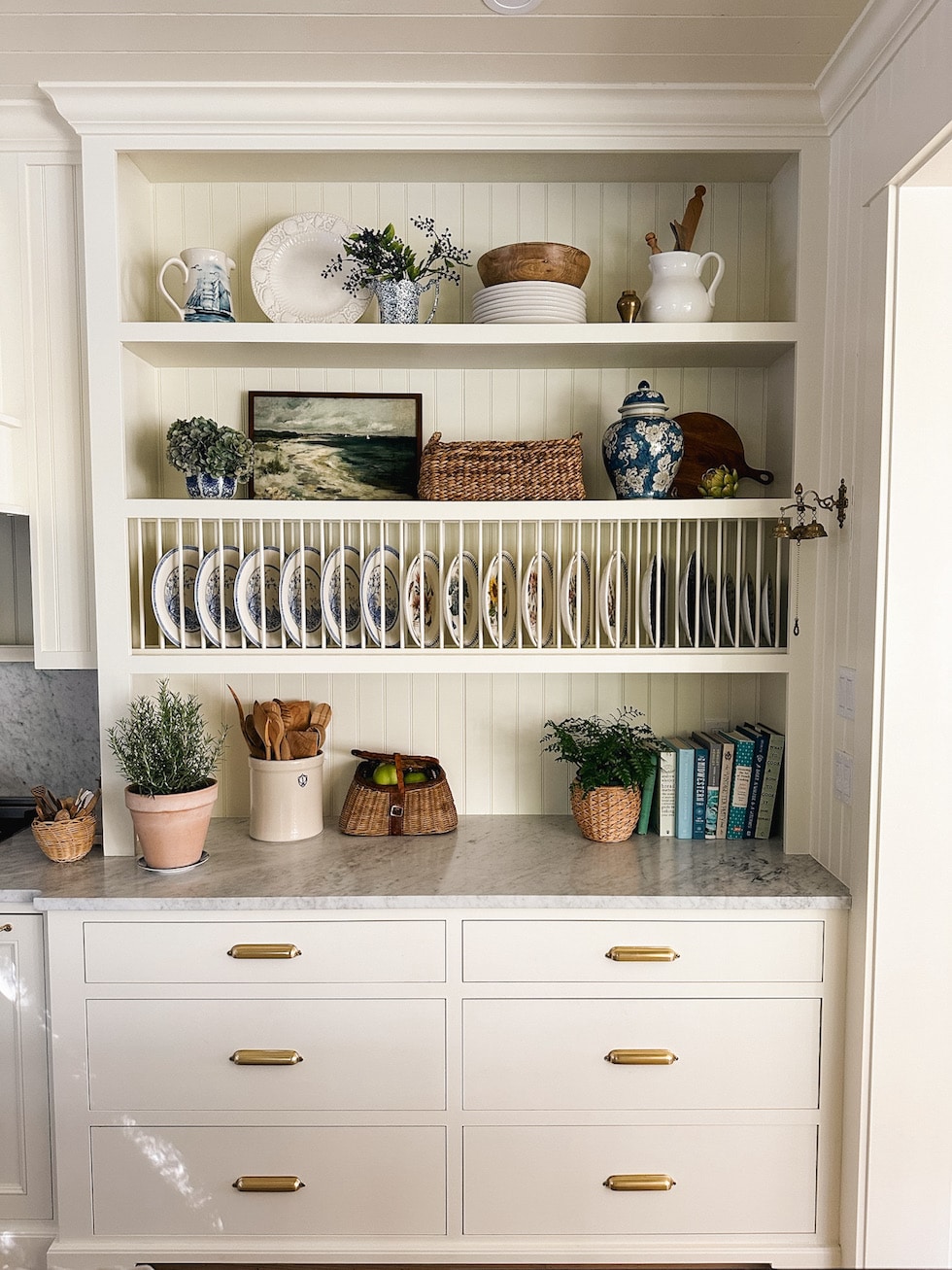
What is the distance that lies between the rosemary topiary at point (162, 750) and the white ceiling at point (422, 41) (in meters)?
1.33

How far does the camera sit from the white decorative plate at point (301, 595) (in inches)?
78.4

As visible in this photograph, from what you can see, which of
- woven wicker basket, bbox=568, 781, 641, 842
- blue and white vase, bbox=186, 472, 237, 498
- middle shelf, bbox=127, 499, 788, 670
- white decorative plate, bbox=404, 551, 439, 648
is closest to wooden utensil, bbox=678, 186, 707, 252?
middle shelf, bbox=127, 499, 788, 670

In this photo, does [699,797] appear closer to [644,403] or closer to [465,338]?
[644,403]

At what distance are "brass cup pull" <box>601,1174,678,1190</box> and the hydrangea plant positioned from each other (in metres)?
1.98

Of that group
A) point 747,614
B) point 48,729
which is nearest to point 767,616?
point 747,614

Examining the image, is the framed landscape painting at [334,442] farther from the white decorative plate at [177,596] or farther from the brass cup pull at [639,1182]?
the brass cup pull at [639,1182]

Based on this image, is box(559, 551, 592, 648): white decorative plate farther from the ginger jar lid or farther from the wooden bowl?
the wooden bowl

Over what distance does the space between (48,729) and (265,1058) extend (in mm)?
1102

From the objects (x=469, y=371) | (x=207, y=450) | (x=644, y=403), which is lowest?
(x=207, y=450)

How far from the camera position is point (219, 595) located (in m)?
2.11

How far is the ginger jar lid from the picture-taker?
199 centimetres

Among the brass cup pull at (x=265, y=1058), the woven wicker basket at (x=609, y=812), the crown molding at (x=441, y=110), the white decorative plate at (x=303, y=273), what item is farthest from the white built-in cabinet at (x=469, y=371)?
the brass cup pull at (x=265, y=1058)

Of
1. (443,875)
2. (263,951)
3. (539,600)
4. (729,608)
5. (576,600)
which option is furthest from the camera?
(729,608)

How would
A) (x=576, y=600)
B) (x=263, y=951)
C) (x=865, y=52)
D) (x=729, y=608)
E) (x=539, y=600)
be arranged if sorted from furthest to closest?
(x=729, y=608) < (x=576, y=600) < (x=539, y=600) < (x=263, y=951) < (x=865, y=52)
